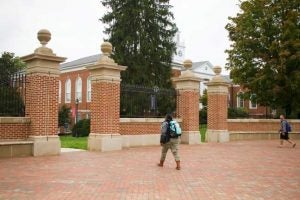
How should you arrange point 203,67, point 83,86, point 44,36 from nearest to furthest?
point 44,36
point 83,86
point 203,67

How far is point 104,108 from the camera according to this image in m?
16.2

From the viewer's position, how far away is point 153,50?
1346 inches

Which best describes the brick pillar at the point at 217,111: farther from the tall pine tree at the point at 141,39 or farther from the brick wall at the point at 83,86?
the brick wall at the point at 83,86

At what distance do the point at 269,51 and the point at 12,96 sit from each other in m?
20.2

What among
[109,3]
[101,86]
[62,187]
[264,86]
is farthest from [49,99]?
[109,3]

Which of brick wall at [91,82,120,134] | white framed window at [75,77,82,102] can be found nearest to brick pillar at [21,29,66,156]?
brick wall at [91,82,120,134]

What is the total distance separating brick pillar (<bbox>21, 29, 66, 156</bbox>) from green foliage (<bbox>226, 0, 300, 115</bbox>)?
17.5 metres

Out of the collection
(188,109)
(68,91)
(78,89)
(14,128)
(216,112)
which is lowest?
(14,128)

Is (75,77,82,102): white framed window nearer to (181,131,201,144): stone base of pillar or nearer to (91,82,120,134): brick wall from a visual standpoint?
(181,131,201,144): stone base of pillar

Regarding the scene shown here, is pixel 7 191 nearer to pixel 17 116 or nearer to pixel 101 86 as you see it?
pixel 17 116

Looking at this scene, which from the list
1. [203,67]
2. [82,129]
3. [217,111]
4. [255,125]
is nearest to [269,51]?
[255,125]

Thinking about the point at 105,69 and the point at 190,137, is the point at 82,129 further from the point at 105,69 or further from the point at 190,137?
the point at 105,69

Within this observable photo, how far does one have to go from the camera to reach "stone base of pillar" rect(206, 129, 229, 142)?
73.9 feet

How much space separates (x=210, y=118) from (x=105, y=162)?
38.1 feet
